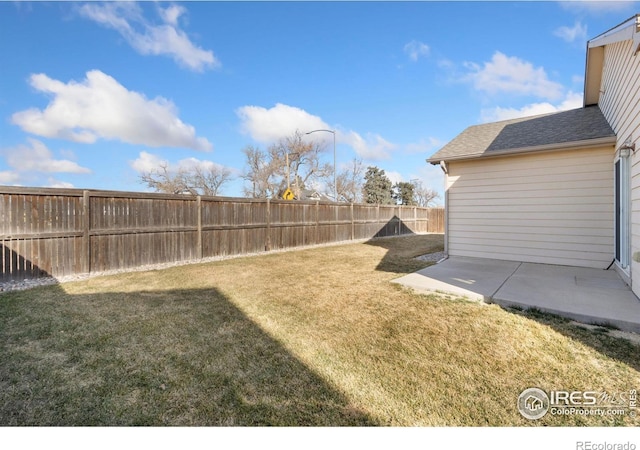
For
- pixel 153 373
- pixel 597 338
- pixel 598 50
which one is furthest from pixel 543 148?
pixel 153 373

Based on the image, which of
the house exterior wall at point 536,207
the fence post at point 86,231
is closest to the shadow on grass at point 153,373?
the fence post at point 86,231

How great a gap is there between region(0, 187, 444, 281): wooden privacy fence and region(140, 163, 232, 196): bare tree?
19.0 meters

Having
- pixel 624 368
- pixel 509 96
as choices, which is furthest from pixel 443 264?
pixel 509 96

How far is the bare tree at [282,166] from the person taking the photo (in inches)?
1214

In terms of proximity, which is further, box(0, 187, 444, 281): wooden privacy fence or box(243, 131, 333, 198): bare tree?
box(243, 131, 333, 198): bare tree

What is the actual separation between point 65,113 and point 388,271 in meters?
15.0

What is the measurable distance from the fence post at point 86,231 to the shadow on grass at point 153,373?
89.1 inches

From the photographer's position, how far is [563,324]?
10.0ft

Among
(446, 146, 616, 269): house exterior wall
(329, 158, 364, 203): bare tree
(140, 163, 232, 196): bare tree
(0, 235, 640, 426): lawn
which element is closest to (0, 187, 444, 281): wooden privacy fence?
(0, 235, 640, 426): lawn

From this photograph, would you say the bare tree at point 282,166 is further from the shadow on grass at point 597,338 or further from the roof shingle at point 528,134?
the shadow on grass at point 597,338

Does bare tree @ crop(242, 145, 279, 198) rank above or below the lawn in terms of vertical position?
above

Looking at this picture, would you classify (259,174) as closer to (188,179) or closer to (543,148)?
(188,179)

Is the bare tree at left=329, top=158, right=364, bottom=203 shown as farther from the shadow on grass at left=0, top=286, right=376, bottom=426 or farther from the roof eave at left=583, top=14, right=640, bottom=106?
the shadow on grass at left=0, top=286, right=376, bottom=426

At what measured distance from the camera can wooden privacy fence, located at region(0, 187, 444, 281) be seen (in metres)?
5.13
